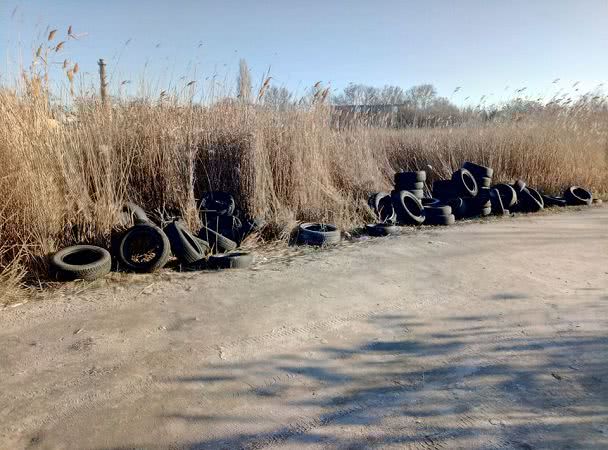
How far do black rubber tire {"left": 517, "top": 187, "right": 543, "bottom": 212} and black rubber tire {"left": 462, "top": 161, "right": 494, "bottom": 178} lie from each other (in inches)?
30.0

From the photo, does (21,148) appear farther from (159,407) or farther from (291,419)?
(291,419)

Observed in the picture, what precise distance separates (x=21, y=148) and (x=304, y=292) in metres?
3.27

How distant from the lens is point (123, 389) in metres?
2.55

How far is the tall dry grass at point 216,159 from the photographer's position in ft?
14.5

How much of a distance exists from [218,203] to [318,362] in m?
4.03

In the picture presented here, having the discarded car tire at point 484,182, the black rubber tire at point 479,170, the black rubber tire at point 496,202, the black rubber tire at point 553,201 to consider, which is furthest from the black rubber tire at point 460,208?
the black rubber tire at point 553,201

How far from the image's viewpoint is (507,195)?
8672mm

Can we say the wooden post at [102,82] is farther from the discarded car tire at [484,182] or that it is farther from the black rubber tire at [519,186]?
the black rubber tire at [519,186]

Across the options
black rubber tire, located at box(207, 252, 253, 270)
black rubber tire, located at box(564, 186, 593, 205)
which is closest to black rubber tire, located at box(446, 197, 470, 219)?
black rubber tire, located at box(564, 186, 593, 205)

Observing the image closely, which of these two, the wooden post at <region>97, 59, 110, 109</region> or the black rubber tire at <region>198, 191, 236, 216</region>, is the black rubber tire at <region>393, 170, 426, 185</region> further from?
the wooden post at <region>97, 59, 110, 109</region>

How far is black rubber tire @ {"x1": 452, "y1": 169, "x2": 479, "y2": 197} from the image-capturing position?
853 cm

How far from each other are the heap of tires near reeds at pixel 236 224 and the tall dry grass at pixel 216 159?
262 millimetres

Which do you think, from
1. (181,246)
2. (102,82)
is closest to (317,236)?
(181,246)

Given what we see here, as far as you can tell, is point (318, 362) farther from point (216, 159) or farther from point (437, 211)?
point (437, 211)
